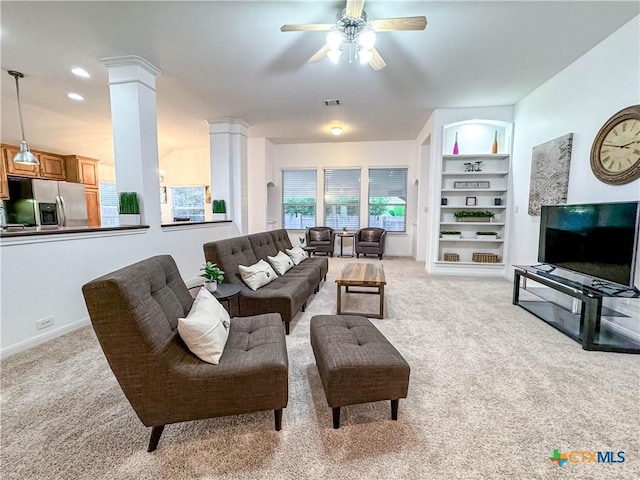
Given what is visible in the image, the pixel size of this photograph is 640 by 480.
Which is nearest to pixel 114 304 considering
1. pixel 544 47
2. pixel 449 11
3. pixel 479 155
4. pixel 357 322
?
pixel 357 322

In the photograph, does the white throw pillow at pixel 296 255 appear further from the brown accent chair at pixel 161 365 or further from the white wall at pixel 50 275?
the brown accent chair at pixel 161 365

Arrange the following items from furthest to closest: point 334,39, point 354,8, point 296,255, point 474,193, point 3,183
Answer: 1. point 474,193
2. point 3,183
3. point 296,255
4. point 334,39
5. point 354,8

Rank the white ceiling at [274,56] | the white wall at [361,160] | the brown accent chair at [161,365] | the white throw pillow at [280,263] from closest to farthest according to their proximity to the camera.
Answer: the brown accent chair at [161,365], the white ceiling at [274,56], the white throw pillow at [280,263], the white wall at [361,160]

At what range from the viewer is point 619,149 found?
2777 millimetres

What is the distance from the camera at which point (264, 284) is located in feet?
9.73

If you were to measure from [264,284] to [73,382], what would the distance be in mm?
1595

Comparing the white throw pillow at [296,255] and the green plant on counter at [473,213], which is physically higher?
the green plant on counter at [473,213]

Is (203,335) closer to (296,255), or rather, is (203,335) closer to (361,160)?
(296,255)

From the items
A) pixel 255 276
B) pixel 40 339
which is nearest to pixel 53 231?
pixel 40 339

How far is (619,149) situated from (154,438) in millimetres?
4409

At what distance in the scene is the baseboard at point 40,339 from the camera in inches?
90.2

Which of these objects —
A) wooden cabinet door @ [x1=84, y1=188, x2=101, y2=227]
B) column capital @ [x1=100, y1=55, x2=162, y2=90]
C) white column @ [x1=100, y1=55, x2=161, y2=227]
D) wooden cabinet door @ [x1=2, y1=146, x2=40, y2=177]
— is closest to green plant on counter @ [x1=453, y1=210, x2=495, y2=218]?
white column @ [x1=100, y1=55, x2=161, y2=227]

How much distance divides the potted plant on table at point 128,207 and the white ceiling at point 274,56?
1618 mm

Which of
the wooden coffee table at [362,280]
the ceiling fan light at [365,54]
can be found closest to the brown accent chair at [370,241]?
the wooden coffee table at [362,280]
